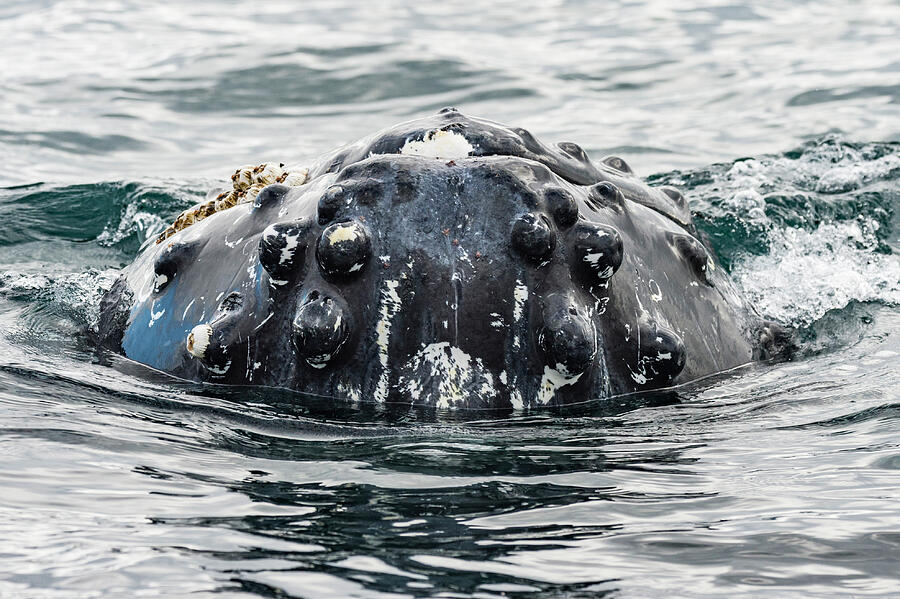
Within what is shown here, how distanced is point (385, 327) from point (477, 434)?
53 centimetres

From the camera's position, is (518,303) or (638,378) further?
(638,378)

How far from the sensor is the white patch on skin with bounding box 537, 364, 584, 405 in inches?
198

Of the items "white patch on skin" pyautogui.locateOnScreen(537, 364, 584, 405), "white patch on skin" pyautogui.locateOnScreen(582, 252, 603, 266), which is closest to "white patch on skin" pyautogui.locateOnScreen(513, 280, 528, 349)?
"white patch on skin" pyautogui.locateOnScreen(537, 364, 584, 405)

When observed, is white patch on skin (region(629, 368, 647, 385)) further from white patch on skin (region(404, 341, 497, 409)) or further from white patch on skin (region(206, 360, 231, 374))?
white patch on skin (region(206, 360, 231, 374))

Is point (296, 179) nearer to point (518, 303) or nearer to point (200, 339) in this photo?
point (200, 339)

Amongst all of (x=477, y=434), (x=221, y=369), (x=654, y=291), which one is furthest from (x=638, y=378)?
(x=221, y=369)

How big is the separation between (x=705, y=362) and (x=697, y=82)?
38.1 feet

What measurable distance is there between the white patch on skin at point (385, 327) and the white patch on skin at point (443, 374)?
0.29 feet

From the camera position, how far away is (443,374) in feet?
16.2

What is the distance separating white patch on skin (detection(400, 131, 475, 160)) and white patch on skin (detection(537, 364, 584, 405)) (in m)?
0.96

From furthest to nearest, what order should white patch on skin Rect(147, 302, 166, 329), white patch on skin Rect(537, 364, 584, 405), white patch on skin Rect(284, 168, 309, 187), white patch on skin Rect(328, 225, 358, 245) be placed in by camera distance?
white patch on skin Rect(284, 168, 309, 187) → white patch on skin Rect(147, 302, 166, 329) → white patch on skin Rect(537, 364, 584, 405) → white patch on skin Rect(328, 225, 358, 245)

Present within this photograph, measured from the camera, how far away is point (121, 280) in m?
6.44

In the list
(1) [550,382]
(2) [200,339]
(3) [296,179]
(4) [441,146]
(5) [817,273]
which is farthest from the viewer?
(5) [817,273]

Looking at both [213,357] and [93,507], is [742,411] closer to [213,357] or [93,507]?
[213,357]
